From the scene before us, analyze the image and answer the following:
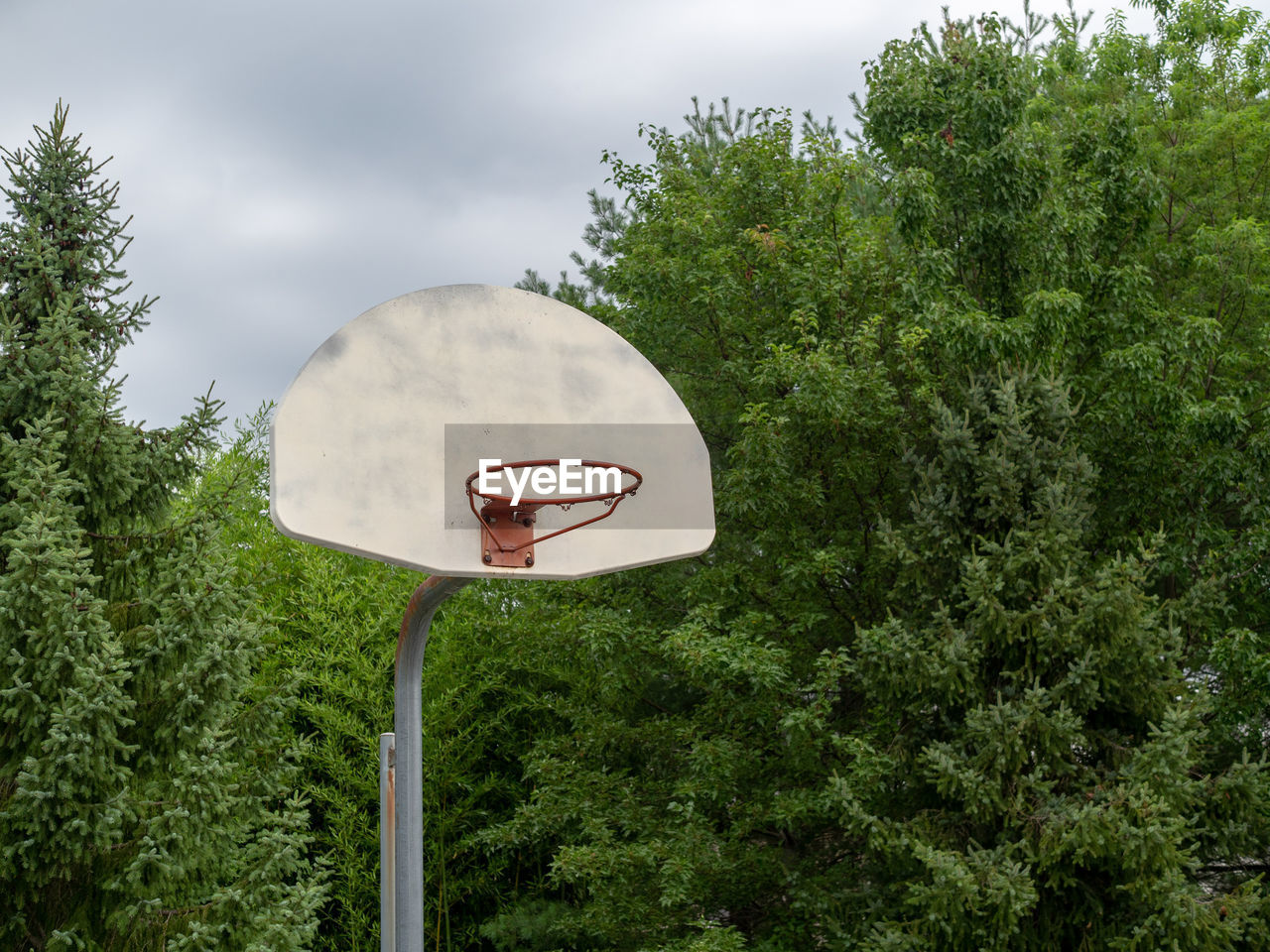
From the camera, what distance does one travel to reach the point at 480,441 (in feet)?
10.8

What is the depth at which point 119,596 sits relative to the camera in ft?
21.3

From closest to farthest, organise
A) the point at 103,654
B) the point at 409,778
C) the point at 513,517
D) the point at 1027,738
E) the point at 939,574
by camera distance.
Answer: the point at 513,517, the point at 409,778, the point at 103,654, the point at 1027,738, the point at 939,574

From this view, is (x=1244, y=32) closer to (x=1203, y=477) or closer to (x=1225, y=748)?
(x=1203, y=477)

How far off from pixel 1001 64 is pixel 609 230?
5.58 m

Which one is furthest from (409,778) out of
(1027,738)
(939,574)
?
(939,574)

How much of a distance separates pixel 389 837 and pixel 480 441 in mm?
1194

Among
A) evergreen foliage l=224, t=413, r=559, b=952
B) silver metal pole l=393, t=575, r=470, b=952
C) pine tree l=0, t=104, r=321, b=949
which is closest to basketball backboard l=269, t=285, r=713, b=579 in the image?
silver metal pole l=393, t=575, r=470, b=952

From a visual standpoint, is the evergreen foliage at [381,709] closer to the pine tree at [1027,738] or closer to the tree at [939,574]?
the tree at [939,574]

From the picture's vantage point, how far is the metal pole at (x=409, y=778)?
347cm

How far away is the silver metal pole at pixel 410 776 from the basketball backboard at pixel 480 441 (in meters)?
0.41

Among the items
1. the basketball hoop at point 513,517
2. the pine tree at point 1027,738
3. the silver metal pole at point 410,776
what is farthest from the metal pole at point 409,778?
the pine tree at point 1027,738

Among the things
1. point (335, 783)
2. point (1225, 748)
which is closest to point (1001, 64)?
point (1225, 748)

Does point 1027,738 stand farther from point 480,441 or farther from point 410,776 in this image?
point 480,441

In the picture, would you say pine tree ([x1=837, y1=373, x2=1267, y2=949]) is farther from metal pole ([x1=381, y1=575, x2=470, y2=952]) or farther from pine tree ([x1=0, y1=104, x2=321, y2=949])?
metal pole ([x1=381, y1=575, x2=470, y2=952])
